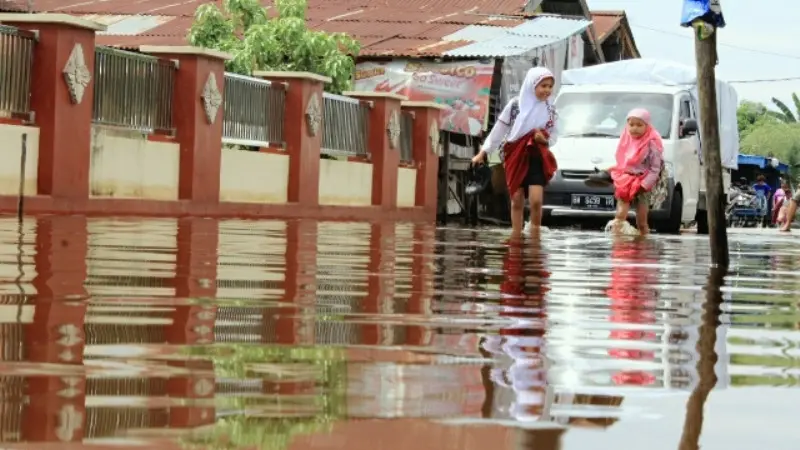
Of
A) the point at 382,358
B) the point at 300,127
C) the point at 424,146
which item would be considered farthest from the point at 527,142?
the point at 424,146

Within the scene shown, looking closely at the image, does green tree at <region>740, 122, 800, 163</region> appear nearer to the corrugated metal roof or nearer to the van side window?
the corrugated metal roof

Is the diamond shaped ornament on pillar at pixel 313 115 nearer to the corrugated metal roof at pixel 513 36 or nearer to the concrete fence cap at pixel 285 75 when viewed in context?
the concrete fence cap at pixel 285 75

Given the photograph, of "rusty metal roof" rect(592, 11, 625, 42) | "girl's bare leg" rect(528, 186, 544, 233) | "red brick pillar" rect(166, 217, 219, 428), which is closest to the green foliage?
"rusty metal roof" rect(592, 11, 625, 42)

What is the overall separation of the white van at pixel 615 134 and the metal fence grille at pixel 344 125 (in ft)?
10.9

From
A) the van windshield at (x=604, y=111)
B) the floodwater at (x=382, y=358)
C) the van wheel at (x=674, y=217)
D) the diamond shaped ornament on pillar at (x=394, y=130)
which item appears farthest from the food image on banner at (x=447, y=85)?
the floodwater at (x=382, y=358)

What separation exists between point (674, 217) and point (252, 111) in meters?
5.94

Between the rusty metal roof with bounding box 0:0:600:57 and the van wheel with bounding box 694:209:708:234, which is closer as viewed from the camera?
the van wheel with bounding box 694:209:708:234

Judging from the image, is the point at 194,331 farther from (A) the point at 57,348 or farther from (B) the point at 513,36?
(B) the point at 513,36

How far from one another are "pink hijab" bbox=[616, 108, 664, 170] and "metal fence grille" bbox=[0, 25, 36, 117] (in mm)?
6106

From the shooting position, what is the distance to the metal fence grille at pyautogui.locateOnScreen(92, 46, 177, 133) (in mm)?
18359

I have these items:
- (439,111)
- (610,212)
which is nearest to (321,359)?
(610,212)

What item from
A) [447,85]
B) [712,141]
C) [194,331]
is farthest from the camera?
[447,85]

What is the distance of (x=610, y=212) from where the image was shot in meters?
23.5

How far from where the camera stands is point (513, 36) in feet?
116
